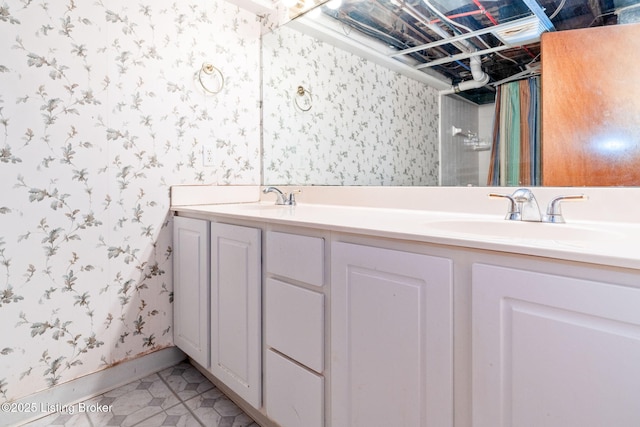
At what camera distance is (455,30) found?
1.40 meters

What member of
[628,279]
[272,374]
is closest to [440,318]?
[628,279]

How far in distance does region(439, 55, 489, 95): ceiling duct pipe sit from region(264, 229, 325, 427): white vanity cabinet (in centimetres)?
86

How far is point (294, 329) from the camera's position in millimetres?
1105

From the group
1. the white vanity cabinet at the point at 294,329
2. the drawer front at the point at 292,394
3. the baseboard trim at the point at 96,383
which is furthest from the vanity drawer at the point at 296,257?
the baseboard trim at the point at 96,383

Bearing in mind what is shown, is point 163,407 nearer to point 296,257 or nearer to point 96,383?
point 96,383

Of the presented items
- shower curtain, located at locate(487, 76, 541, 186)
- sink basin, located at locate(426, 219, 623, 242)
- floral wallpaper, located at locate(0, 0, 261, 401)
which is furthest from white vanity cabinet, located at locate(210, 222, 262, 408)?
shower curtain, located at locate(487, 76, 541, 186)

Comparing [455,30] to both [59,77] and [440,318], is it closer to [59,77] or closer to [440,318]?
[440,318]

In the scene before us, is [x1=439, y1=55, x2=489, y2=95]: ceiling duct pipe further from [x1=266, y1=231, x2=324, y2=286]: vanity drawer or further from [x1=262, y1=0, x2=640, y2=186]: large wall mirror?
[x1=266, y1=231, x2=324, y2=286]: vanity drawer

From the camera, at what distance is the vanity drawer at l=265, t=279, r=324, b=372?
103 cm

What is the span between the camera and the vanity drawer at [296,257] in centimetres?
103

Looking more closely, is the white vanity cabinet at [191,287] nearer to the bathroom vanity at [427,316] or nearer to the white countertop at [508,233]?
the bathroom vanity at [427,316]

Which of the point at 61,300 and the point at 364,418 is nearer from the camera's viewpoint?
the point at 364,418

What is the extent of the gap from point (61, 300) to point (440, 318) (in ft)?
4.91

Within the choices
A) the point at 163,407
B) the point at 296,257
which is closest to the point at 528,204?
the point at 296,257
